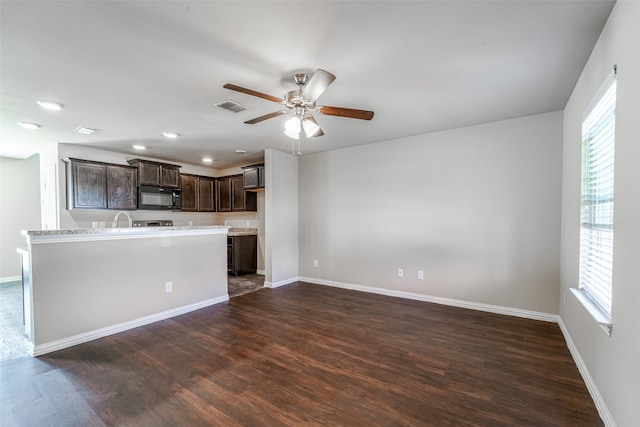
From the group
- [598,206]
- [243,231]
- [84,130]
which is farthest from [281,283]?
[598,206]

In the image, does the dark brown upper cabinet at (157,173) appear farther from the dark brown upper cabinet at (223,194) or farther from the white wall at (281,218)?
the white wall at (281,218)

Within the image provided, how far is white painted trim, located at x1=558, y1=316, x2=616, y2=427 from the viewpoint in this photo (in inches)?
64.2

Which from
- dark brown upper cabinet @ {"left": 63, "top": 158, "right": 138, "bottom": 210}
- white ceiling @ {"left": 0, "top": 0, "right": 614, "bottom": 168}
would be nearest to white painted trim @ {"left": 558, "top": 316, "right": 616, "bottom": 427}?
white ceiling @ {"left": 0, "top": 0, "right": 614, "bottom": 168}

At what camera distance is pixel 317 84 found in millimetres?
1944

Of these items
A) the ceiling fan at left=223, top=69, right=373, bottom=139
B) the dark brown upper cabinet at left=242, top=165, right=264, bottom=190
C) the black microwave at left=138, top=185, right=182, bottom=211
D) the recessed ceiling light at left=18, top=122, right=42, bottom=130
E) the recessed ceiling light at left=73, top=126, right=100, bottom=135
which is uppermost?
the recessed ceiling light at left=73, top=126, right=100, bottom=135

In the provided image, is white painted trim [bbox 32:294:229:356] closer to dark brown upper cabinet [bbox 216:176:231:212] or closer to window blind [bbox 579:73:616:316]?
dark brown upper cabinet [bbox 216:176:231:212]

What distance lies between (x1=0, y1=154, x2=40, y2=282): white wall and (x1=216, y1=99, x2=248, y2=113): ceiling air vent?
18.4ft

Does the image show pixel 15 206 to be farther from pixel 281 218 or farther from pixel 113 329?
pixel 281 218

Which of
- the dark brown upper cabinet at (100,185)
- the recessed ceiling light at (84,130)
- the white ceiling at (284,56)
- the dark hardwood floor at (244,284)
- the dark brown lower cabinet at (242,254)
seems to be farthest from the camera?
the dark brown lower cabinet at (242,254)

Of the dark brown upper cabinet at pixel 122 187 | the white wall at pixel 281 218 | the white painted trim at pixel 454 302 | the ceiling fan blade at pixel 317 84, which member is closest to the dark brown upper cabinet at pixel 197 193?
the dark brown upper cabinet at pixel 122 187

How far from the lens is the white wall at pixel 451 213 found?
327 cm

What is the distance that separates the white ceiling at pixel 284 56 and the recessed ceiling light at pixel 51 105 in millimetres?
88

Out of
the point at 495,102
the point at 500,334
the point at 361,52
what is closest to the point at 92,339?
the point at 361,52

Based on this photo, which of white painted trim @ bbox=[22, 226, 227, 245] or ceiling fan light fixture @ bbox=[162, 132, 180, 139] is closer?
white painted trim @ bbox=[22, 226, 227, 245]
